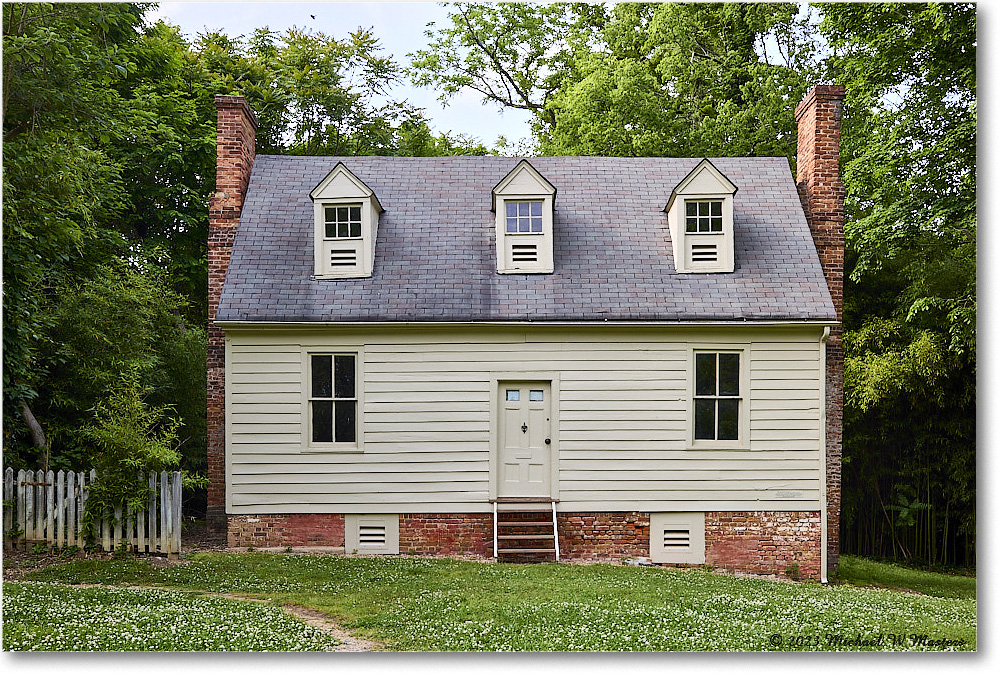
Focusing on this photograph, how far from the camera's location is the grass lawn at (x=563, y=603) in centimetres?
683

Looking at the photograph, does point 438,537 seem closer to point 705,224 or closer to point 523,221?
point 523,221

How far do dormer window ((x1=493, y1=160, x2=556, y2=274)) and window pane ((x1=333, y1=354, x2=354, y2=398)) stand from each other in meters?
2.22

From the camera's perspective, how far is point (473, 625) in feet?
22.7

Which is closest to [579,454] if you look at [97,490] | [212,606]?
[212,606]

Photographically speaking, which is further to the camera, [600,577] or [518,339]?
[518,339]

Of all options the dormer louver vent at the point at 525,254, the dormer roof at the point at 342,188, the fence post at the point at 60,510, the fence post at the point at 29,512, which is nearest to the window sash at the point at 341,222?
the dormer roof at the point at 342,188

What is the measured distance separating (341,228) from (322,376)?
74.6 inches

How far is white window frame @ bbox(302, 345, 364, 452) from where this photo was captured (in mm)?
9484

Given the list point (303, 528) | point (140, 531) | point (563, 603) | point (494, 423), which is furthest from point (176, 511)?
point (563, 603)

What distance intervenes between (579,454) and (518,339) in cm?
157

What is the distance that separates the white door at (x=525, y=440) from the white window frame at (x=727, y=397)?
5.57ft

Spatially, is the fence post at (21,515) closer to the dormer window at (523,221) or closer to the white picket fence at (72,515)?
the white picket fence at (72,515)

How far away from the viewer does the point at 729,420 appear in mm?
9602

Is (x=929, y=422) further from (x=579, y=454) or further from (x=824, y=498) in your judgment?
(x=579, y=454)
